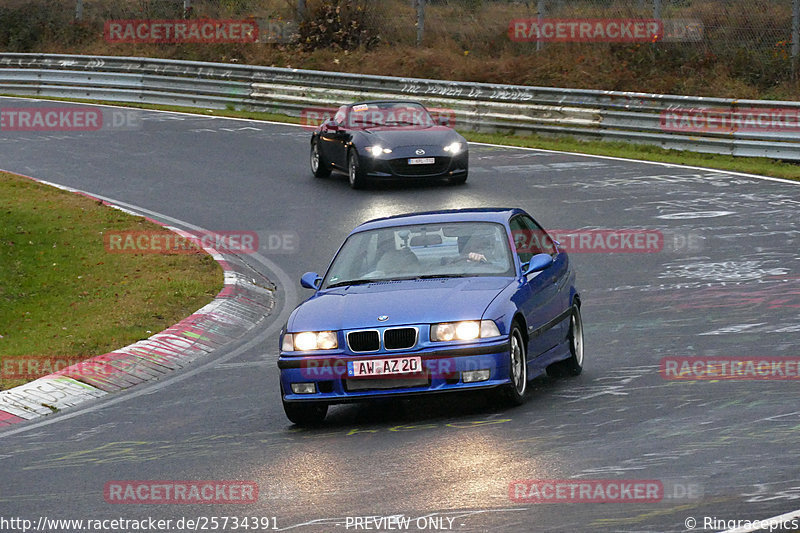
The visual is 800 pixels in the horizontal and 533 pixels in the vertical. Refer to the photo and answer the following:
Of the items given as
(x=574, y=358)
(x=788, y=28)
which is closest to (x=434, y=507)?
(x=574, y=358)

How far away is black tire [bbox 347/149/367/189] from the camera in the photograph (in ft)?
72.2

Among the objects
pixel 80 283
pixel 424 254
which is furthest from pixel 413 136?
pixel 424 254

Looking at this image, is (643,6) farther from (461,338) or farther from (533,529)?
(533,529)

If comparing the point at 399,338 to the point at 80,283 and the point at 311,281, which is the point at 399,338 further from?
the point at 80,283

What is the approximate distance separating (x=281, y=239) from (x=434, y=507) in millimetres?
12039

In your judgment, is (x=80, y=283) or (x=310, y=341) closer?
(x=310, y=341)

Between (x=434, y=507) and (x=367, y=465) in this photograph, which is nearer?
(x=434, y=507)

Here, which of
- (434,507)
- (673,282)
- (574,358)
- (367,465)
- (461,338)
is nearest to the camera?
(434,507)

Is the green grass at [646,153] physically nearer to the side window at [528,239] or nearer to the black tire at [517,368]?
the side window at [528,239]

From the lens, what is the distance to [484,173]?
2284 cm

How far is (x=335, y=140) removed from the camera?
23.2m

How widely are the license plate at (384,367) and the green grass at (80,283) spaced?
3.85 meters

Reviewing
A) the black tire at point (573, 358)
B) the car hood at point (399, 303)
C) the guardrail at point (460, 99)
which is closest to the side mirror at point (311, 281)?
the car hood at point (399, 303)

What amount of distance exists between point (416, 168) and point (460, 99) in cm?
702
